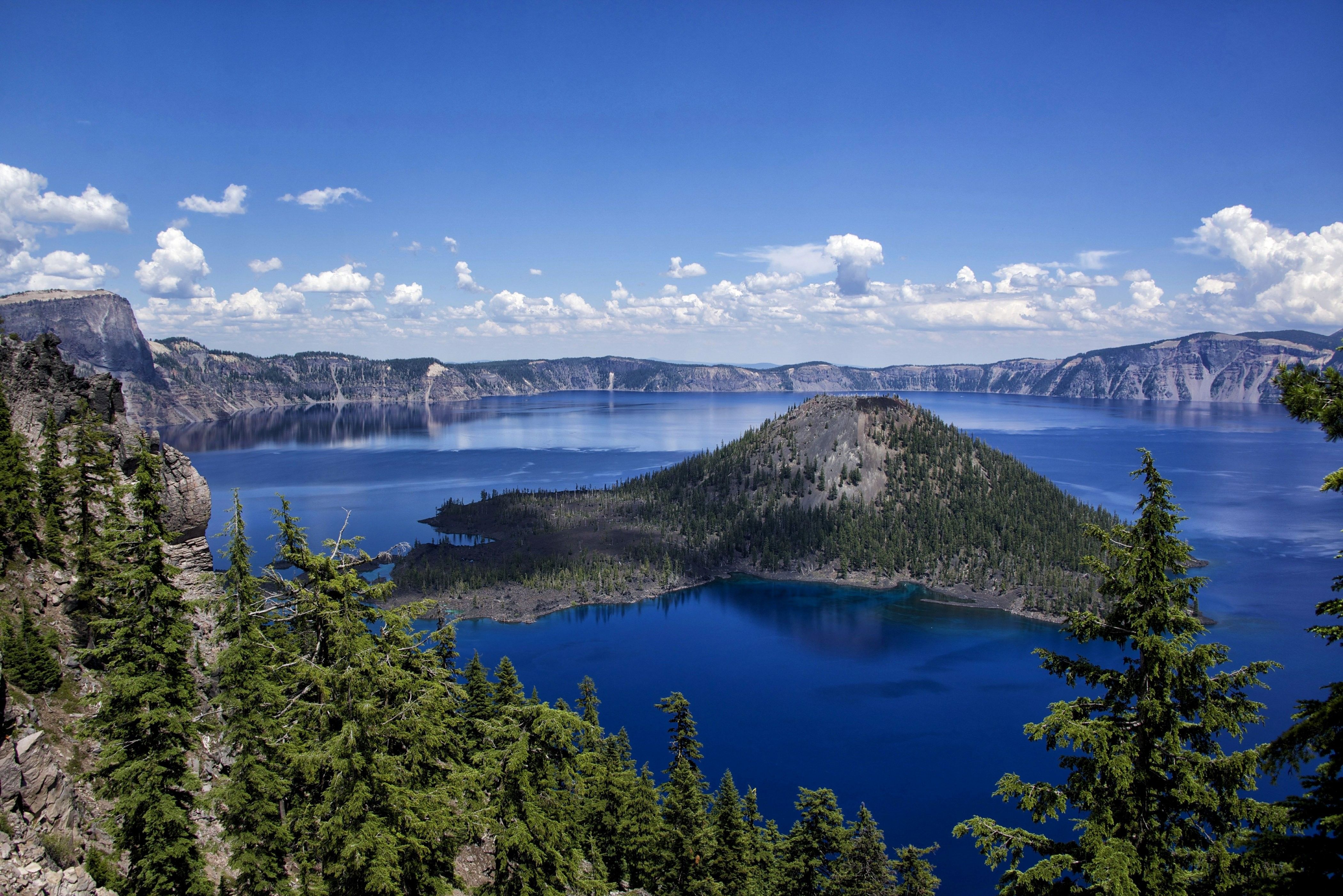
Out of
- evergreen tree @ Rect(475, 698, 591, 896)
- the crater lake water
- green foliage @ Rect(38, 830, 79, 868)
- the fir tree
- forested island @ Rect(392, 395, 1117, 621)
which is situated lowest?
the crater lake water

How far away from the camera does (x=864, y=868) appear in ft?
112

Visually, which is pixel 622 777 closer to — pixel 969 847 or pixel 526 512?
pixel 969 847

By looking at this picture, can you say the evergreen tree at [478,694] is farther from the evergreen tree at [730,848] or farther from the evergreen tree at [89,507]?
the evergreen tree at [89,507]

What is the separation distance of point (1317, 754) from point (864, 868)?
29385 millimetres

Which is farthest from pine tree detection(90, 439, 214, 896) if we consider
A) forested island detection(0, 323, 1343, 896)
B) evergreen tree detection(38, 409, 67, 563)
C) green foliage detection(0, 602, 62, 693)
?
evergreen tree detection(38, 409, 67, 563)

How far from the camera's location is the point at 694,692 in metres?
86.2

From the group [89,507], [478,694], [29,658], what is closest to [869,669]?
[478,694]

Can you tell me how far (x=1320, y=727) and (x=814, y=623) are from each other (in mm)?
106813

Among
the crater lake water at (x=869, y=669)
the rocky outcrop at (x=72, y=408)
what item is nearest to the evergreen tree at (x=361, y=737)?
the rocky outcrop at (x=72, y=408)

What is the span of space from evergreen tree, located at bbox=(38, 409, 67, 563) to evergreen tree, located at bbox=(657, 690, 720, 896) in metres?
31.8

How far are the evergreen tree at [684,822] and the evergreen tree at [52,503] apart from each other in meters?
31.8

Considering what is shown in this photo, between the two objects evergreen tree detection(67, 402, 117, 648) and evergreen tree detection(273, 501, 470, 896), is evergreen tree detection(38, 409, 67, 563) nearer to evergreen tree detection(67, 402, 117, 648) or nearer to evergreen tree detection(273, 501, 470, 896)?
evergreen tree detection(67, 402, 117, 648)

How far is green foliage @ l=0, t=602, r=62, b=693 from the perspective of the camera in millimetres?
27359

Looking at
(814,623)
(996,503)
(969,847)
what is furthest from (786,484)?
(969,847)
